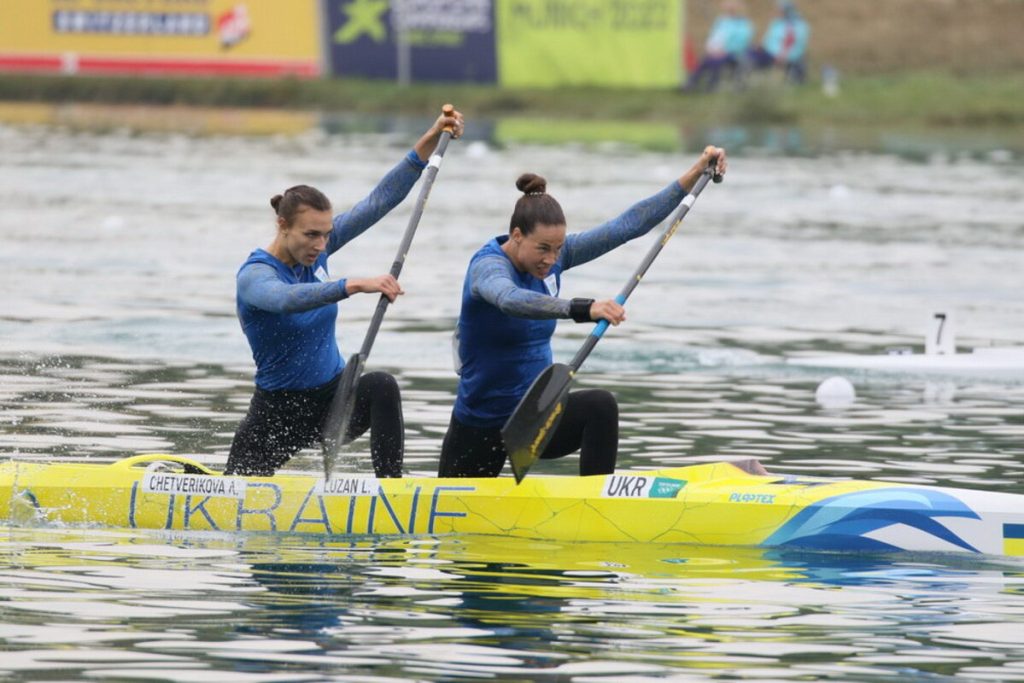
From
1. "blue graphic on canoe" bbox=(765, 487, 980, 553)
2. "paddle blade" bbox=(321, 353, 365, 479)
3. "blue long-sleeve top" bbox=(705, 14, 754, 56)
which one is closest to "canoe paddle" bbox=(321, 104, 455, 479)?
"paddle blade" bbox=(321, 353, 365, 479)

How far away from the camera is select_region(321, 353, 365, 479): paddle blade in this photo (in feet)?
31.5

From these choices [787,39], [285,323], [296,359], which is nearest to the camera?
[285,323]

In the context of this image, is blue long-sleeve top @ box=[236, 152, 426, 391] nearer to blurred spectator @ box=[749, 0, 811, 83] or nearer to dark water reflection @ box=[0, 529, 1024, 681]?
dark water reflection @ box=[0, 529, 1024, 681]

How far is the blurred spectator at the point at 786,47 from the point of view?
37.8 metres

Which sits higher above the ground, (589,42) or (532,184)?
(589,42)

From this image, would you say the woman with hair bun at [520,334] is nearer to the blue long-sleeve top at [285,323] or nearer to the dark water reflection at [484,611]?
the dark water reflection at [484,611]

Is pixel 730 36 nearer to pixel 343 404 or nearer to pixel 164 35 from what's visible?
pixel 164 35

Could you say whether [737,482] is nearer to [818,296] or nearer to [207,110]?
[818,296]

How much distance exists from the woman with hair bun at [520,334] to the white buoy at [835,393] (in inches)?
162

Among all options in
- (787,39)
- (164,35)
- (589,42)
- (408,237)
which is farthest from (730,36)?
(408,237)

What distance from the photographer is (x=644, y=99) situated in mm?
36750

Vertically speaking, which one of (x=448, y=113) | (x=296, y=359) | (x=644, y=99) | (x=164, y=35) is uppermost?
(x=164, y=35)

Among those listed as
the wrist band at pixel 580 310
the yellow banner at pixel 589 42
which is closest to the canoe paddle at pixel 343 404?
the wrist band at pixel 580 310

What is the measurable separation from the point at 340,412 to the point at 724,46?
28.2m
